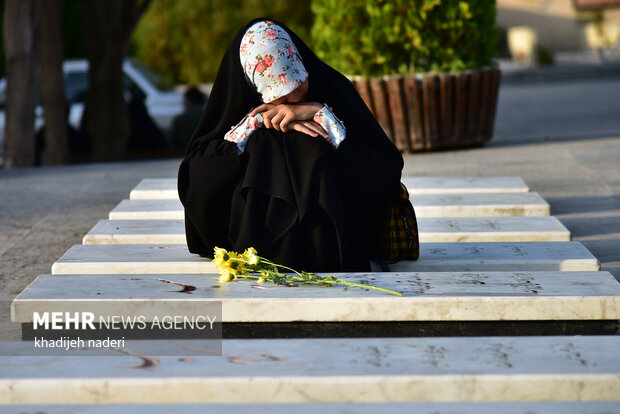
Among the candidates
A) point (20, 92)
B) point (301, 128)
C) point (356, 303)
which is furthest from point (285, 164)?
point (20, 92)

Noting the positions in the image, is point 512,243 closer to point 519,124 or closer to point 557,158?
point 557,158

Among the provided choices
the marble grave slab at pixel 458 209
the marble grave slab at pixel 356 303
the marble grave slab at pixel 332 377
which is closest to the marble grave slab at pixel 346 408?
the marble grave slab at pixel 332 377

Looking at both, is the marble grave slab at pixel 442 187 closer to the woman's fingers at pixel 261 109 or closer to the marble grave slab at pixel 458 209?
the marble grave slab at pixel 458 209

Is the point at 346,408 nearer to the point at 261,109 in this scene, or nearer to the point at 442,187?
the point at 261,109

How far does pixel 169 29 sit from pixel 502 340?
18.9 metres

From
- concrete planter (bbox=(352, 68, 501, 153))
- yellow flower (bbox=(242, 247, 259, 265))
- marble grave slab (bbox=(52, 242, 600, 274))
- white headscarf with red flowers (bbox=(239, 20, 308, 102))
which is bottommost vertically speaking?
marble grave slab (bbox=(52, 242, 600, 274))

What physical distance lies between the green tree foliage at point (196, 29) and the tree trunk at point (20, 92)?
1086cm

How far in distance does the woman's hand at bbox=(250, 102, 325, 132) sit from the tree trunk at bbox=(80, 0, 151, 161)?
719 centimetres

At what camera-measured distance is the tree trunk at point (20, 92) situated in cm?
903

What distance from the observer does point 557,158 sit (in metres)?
7.09

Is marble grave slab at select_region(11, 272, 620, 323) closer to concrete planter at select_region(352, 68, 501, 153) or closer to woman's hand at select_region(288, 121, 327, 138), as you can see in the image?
woman's hand at select_region(288, 121, 327, 138)

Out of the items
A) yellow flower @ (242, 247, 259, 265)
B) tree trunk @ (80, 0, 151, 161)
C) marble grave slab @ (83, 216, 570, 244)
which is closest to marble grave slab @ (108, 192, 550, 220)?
marble grave slab @ (83, 216, 570, 244)

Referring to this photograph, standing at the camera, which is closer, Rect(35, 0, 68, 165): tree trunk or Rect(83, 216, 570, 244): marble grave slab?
Rect(83, 216, 570, 244): marble grave slab

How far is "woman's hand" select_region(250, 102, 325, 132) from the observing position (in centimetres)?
312
